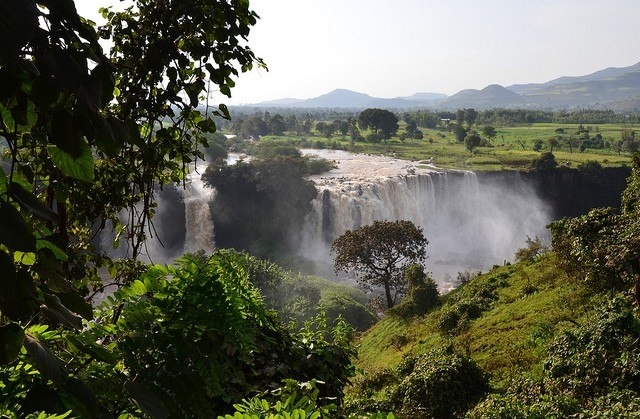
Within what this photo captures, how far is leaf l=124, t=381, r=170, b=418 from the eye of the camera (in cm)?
161

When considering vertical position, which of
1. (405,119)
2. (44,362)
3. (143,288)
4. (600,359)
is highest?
(405,119)

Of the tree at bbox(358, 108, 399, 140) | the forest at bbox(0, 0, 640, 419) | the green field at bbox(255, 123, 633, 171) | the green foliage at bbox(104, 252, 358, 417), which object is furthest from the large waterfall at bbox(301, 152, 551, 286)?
the green foliage at bbox(104, 252, 358, 417)

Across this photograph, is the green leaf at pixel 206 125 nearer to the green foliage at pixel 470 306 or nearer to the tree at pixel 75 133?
the tree at pixel 75 133

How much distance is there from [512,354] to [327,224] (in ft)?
122

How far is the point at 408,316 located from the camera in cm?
2625

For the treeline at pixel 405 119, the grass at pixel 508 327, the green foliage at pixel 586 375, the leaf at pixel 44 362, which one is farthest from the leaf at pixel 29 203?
the treeline at pixel 405 119

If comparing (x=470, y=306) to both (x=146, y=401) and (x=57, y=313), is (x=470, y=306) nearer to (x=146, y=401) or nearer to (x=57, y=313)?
(x=146, y=401)

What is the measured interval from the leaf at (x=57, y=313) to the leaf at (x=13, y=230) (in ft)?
0.98

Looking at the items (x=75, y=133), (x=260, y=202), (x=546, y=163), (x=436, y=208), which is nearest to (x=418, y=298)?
(x=75, y=133)

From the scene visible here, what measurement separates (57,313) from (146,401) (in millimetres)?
630

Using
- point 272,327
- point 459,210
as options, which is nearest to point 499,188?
point 459,210

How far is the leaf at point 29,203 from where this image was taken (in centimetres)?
106

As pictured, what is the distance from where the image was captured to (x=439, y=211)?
56000mm

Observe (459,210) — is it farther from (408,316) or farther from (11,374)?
(11,374)
